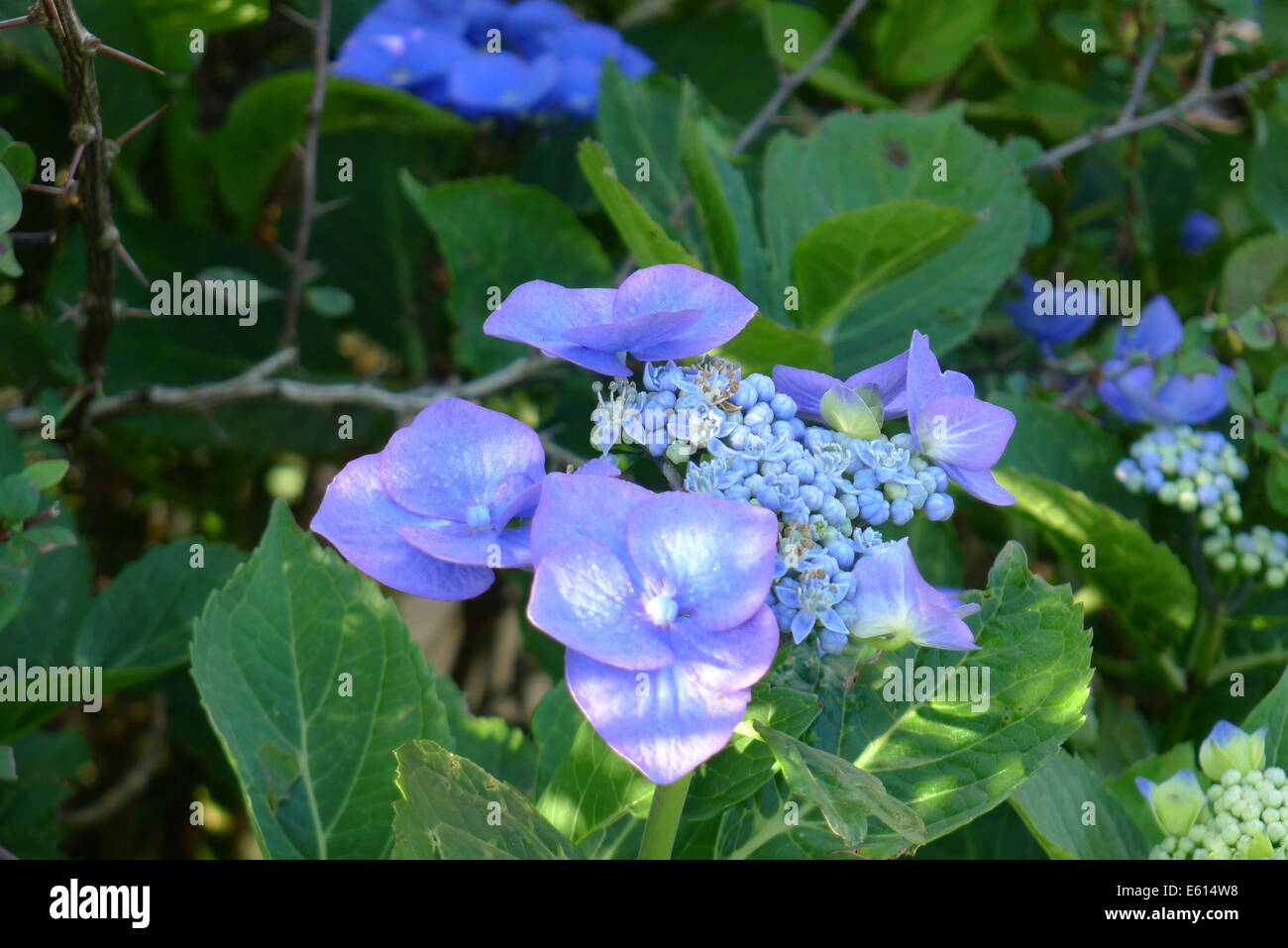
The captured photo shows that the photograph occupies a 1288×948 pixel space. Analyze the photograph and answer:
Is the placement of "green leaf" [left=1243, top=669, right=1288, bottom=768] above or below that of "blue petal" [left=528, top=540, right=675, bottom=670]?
below

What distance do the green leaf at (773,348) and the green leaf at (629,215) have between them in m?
0.07

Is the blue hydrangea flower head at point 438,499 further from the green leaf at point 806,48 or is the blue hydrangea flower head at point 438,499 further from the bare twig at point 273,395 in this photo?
the green leaf at point 806,48

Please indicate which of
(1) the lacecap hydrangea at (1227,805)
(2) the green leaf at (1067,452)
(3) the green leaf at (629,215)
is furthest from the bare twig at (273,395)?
(1) the lacecap hydrangea at (1227,805)

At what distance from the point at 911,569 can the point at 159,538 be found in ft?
4.71

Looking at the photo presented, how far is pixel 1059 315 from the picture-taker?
139 cm

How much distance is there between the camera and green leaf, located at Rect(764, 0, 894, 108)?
54.9 inches

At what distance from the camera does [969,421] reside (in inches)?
26.4

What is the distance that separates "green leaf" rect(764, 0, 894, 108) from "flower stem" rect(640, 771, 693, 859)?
96 centimetres

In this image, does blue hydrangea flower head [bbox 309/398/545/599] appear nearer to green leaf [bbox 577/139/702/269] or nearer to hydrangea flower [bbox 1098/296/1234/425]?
green leaf [bbox 577/139/702/269]

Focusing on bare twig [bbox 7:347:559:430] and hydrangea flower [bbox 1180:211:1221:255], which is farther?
hydrangea flower [bbox 1180:211:1221:255]

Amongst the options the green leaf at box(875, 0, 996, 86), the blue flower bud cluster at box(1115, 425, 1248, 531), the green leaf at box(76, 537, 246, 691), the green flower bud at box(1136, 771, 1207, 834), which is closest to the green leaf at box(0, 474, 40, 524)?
the green leaf at box(76, 537, 246, 691)

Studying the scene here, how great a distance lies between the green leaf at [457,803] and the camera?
0.67 m

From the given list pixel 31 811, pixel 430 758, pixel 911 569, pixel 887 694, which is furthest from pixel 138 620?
pixel 911 569

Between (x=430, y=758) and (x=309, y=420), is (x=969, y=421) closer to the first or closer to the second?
(x=430, y=758)
